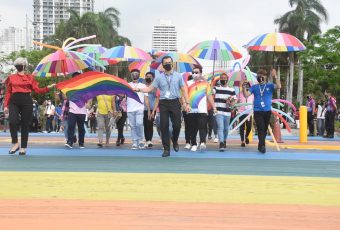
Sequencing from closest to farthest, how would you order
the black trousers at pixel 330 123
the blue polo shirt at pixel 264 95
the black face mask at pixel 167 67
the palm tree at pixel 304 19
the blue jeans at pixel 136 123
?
1. the black face mask at pixel 167 67
2. the blue polo shirt at pixel 264 95
3. the blue jeans at pixel 136 123
4. the black trousers at pixel 330 123
5. the palm tree at pixel 304 19

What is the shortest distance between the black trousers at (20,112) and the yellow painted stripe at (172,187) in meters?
2.97

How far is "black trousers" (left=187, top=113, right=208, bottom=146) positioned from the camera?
11180 mm

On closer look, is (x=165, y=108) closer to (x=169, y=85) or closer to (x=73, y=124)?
(x=169, y=85)

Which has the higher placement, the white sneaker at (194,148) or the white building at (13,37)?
the white building at (13,37)

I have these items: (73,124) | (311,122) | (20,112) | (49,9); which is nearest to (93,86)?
(73,124)

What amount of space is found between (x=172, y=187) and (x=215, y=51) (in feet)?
26.2

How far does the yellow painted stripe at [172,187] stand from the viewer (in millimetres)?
5734

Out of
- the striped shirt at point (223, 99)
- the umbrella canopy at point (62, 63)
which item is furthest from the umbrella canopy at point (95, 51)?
the striped shirt at point (223, 99)

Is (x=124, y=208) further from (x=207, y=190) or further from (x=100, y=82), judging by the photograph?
(x=100, y=82)

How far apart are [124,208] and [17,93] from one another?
579cm

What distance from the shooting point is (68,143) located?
38.9ft

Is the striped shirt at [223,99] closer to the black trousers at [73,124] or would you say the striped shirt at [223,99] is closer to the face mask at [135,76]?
the face mask at [135,76]

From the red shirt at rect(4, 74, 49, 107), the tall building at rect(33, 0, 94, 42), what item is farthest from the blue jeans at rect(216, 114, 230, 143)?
the tall building at rect(33, 0, 94, 42)

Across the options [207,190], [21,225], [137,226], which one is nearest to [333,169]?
[207,190]
